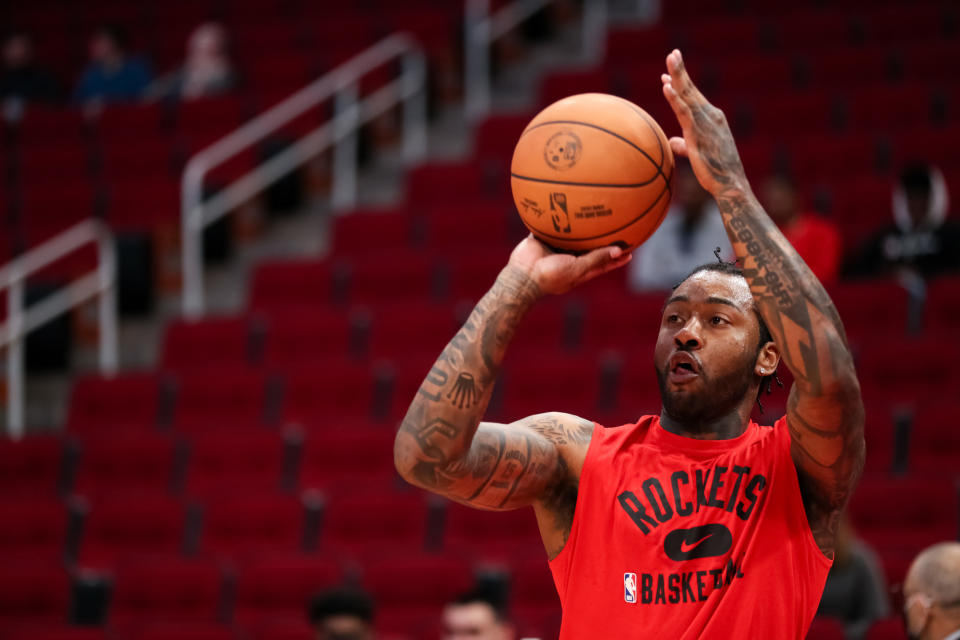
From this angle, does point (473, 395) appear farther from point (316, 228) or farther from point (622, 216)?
point (316, 228)

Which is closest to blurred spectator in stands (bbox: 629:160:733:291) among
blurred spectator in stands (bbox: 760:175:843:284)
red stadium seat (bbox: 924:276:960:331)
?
blurred spectator in stands (bbox: 760:175:843:284)

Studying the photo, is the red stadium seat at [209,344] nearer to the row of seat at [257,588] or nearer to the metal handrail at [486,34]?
the row of seat at [257,588]

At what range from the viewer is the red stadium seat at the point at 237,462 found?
6406 mm

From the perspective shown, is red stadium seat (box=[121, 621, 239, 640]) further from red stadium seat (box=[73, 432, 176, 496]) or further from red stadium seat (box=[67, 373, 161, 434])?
red stadium seat (box=[67, 373, 161, 434])

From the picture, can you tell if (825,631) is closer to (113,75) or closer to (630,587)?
(630,587)

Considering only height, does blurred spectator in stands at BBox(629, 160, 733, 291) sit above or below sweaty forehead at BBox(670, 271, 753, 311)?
above

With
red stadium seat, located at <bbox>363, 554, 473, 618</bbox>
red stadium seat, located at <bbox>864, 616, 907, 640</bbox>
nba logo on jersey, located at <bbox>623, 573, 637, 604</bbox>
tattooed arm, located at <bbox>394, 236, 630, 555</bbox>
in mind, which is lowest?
red stadium seat, located at <bbox>864, 616, 907, 640</bbox>

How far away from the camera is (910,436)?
221 inches

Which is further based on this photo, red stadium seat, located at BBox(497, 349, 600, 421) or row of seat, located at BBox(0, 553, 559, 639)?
Result: red stadium seat, located at BBox(497, 349, 600, 421)

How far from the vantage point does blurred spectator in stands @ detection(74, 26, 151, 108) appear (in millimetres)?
9430

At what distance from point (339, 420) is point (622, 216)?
4.56 m

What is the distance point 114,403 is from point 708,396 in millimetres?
5488

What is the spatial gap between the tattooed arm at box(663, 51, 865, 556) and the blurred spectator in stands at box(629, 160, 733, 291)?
4.04 meters

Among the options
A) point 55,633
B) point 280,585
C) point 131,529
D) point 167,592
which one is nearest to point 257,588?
point 280,585
